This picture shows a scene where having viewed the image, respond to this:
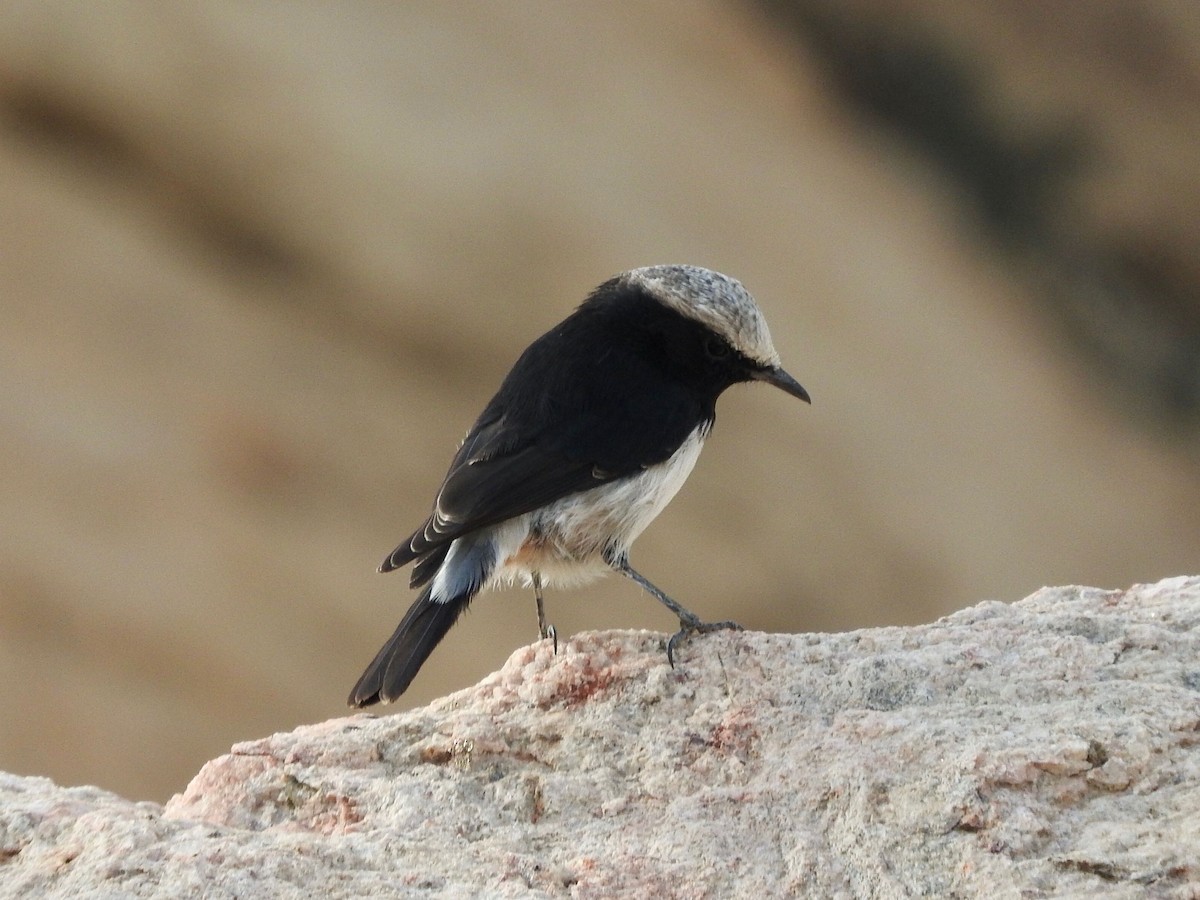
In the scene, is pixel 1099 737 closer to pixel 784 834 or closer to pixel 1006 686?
pixel 1006 686

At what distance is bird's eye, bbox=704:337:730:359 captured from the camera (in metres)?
4.56

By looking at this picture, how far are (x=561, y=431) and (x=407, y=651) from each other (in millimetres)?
871

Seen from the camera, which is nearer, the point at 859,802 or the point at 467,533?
the point at 859,802

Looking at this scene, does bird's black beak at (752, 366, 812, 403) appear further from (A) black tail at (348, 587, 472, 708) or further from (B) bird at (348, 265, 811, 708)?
(A) black tail at (348, 587, 472, 708)

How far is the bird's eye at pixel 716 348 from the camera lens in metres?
4.56

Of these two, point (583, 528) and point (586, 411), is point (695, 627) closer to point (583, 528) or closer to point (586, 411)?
point (583, 528)

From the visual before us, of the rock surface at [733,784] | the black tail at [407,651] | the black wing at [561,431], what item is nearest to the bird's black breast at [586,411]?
the black wing at [561,431]

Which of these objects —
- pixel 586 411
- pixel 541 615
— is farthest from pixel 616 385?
pixel 541 615

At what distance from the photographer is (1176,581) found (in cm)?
376

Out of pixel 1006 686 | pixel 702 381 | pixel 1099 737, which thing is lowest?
pixel 1099 737

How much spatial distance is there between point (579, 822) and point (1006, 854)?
0.87m

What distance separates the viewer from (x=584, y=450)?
13.9 feet

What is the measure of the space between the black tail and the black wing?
0.43 feet

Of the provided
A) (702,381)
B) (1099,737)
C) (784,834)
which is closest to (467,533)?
(702,381)
